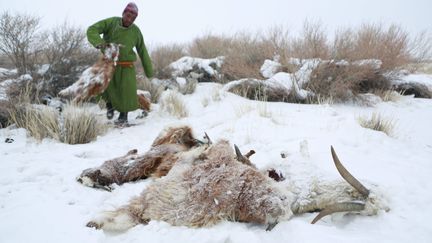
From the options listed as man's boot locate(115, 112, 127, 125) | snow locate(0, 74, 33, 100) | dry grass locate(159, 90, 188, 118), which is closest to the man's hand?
man's boot locate(115, 112, 127, 125)

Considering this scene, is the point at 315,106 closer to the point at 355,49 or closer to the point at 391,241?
the point at 355,49

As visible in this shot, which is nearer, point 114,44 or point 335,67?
point 114,44

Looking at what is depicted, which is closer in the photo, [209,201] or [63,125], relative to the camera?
[209,201]

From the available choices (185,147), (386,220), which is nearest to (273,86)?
(185,147)

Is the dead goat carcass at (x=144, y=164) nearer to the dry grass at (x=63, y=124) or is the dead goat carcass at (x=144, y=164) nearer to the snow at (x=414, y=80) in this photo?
the dry grass at (x=63, y=124)

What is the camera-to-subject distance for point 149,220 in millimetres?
2148

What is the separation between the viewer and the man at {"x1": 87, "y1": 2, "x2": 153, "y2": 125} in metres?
5.50

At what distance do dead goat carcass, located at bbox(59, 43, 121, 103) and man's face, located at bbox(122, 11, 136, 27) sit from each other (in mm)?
435

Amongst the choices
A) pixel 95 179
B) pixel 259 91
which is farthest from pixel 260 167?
pixel 259 91

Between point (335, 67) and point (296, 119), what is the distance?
250 cm

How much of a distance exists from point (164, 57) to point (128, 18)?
19.0 feet

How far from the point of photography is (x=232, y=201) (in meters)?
2.06

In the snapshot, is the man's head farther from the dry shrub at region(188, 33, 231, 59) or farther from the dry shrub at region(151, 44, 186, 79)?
the dry shrub at region(188, 33, 231, 59)

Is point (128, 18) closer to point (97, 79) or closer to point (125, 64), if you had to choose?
point (125, 64)
